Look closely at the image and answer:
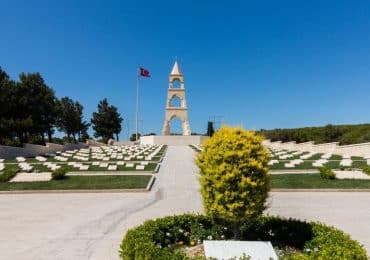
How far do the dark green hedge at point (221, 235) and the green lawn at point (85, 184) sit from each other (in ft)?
27.3

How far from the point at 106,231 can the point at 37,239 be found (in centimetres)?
161

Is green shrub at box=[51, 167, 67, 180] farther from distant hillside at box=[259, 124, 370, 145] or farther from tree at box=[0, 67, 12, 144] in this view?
distant hillside at box=[259, 124, 370, 145]

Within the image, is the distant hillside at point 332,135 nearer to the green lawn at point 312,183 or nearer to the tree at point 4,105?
the green lawn at point 312,183

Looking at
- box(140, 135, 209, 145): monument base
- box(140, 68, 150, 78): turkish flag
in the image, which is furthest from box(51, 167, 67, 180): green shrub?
box(140, 68, 150, 78): turkish flag

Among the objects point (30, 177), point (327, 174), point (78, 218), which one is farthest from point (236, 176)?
point (30, 177)

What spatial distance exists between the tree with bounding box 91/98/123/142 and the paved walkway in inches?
2788

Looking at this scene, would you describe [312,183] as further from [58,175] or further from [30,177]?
[30,177]

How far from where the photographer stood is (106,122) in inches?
3349

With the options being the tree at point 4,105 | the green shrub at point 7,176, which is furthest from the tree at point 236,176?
the tree at point 4,105

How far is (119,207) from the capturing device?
11938 mm

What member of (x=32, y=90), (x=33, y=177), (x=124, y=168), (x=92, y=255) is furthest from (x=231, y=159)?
(x=32, y=90)

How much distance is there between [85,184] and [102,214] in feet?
20.2

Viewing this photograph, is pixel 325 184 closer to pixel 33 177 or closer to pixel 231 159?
pixel 231 159

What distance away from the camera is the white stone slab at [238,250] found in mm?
5724
